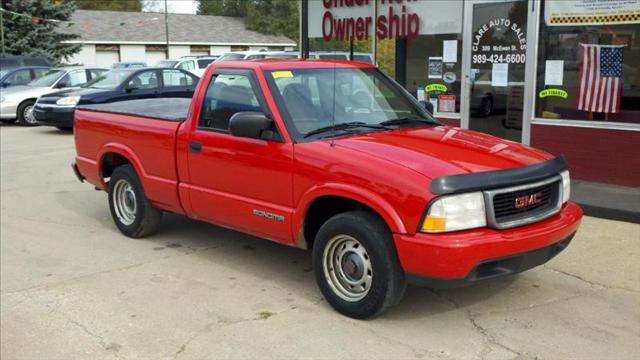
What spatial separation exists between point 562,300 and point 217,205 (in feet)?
9.09

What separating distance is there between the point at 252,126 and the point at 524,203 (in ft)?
6.43

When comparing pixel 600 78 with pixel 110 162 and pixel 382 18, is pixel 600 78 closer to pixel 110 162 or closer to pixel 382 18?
pixel 382 18

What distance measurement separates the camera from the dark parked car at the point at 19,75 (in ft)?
61.3

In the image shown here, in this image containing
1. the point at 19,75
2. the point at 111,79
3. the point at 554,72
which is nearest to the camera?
the point at 554,72

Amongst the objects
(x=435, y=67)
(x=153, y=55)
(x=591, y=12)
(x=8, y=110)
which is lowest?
(x=8, y=110)

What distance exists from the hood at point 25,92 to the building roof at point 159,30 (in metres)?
33.0

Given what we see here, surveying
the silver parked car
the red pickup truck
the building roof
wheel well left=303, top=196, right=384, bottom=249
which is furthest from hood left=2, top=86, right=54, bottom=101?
the building roof

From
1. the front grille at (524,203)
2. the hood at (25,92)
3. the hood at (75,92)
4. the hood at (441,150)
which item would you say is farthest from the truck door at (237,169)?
the hood at (25,92)

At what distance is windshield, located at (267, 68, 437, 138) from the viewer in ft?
16.0

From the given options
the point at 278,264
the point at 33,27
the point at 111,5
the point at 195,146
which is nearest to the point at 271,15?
the point at 111,5

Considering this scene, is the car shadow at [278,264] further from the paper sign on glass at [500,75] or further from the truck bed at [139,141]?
the paper sign on glass at [500,75]

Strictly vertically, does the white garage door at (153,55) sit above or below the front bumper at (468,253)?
above

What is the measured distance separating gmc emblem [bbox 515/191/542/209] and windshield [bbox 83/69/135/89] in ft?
42.5

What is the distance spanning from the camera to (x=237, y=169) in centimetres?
507
